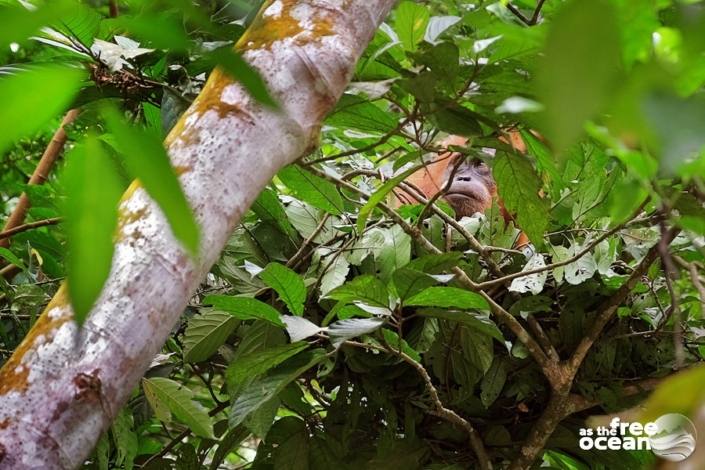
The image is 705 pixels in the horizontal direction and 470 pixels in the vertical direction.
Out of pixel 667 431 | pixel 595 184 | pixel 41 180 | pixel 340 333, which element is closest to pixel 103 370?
pixel 340 333

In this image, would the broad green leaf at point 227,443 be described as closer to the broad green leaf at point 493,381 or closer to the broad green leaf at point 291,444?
the broad green leaf at point 291,444

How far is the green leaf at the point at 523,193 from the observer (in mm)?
996

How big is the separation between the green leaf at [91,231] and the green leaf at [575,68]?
0.66 feet

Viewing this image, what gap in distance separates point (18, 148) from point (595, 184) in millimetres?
1516

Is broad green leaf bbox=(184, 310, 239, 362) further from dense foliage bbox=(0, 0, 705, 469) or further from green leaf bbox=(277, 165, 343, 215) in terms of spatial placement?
green leaf bbox=(277, 165, 343, 215)

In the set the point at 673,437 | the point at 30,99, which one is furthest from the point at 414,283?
the point at 30,99

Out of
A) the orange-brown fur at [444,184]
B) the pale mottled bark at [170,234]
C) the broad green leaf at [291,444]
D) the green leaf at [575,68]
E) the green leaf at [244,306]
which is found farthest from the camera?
the orange-brown fur at [444,184]

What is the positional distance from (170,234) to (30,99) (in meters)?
0.29

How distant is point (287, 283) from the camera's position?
1049mm

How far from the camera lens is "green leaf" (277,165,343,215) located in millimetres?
1141

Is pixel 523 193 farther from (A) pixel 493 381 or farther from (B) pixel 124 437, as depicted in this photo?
(B) pixel 124 437

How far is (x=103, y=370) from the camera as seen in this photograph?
1.81ft

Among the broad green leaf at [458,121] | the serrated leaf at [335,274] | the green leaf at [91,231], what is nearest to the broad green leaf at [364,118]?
the broad green leaf at [458,121]

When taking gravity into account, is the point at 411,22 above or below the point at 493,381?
above
